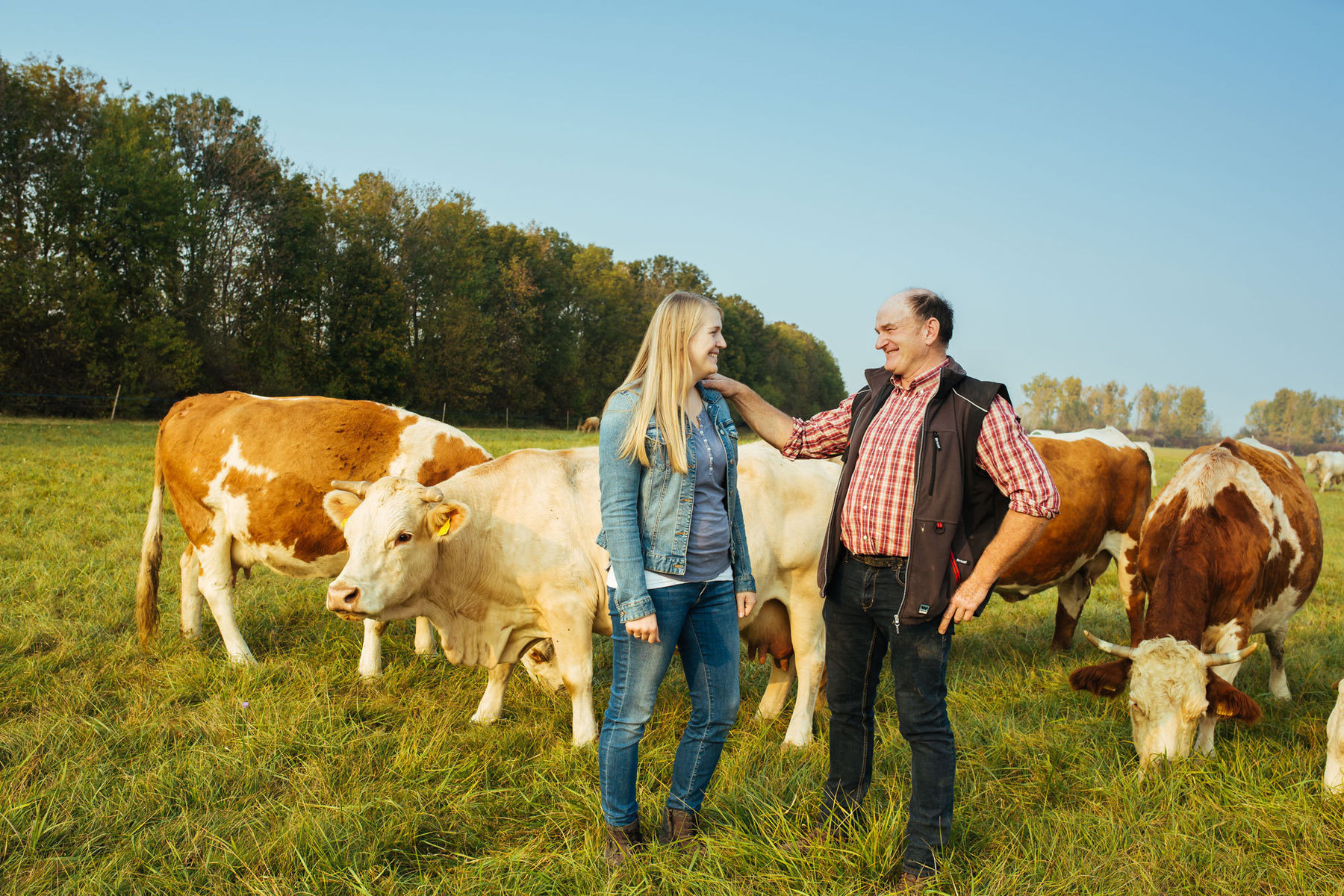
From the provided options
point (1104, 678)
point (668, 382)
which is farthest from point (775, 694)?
point (668, 382)

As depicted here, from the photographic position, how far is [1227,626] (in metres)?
5.22

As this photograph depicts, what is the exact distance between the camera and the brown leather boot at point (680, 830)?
3.35 meters

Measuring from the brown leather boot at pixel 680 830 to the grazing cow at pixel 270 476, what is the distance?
3.31 meters

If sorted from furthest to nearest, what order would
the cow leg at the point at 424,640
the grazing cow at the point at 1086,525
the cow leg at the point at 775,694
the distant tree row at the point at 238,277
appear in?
the distant tree row at the point at 238,277, the grazing cow at the point at 1086,525, the cow leg at the point at 424,640, the cow leg at the point at 775,694

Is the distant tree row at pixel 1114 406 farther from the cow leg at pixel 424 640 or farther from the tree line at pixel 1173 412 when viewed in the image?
the cow leg at pixel 424 640

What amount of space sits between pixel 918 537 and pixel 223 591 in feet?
17.6

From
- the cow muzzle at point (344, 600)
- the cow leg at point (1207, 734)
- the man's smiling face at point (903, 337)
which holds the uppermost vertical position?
the man's smiling face at point (903, 337)

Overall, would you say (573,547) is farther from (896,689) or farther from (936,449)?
(936,449)

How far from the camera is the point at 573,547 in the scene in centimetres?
478

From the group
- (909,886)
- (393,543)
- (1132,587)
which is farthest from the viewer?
(1132,587)

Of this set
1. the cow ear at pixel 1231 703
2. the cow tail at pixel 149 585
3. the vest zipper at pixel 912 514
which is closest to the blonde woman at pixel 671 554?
the vest zipper at pixel 912 514

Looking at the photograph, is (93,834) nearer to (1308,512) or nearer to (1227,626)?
(1227,626)

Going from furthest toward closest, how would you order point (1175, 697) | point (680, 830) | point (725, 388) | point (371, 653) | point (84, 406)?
point (84, 406)
point (371, 653)
point (1175, 697)
point (725, 388)
point (680, 830)

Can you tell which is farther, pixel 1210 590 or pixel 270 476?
pixel 270 476
